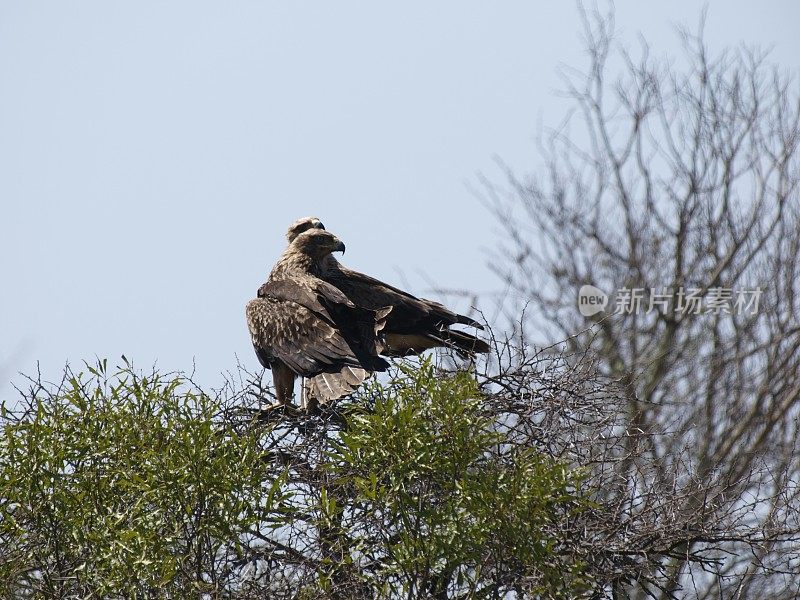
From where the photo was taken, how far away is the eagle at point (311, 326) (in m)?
6.98

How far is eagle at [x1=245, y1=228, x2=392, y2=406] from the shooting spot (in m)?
6.98

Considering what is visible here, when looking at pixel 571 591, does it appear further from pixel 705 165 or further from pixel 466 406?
pixel 705 165

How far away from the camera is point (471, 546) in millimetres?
5246

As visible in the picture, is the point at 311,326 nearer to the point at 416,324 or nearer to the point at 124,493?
the point at 416,324

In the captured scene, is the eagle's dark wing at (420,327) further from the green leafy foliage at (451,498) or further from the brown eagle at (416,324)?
the green leafy foliage at (451,498)

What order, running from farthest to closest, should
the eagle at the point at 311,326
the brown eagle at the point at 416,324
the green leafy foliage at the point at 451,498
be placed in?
the brown eagle at the point at 416,324 → the eagle at the point at 311,326 → the green leafy foliage at the point at 451,498

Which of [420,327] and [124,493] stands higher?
[420,327]

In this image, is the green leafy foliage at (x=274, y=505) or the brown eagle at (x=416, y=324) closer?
the green leafy foliage at (x=274, y=505)

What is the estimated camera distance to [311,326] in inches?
295

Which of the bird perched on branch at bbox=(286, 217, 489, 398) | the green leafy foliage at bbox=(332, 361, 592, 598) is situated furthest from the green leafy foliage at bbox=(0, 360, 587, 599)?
the bird perched on branch at bbox=(286, 217, 489, 398)

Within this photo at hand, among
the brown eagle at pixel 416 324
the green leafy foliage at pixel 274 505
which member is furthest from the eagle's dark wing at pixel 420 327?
the green leafy foliage at pixel 274 505

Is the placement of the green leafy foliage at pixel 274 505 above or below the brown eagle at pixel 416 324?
below

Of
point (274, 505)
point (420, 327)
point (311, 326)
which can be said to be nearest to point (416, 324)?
point (420, 327)

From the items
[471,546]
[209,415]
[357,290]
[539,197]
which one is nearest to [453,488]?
[471,546]
